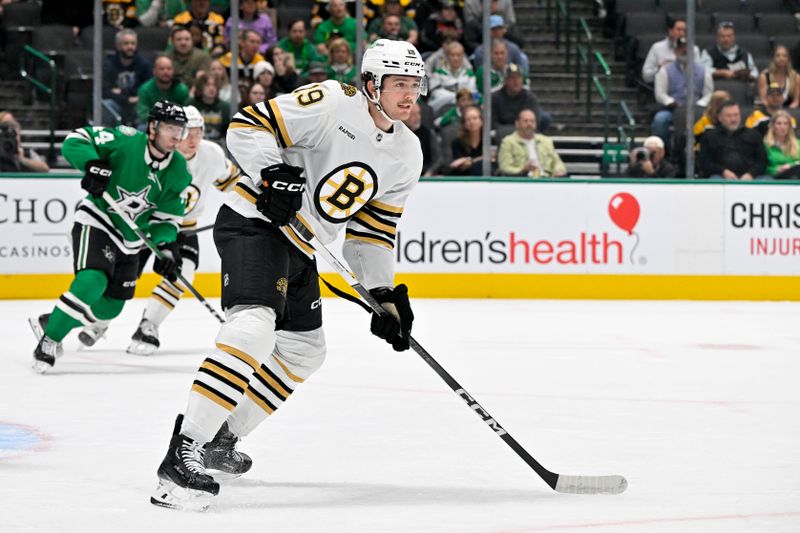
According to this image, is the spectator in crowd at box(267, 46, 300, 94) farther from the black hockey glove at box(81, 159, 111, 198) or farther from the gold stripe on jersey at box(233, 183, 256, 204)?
the gold stripe on jersey at box(233, 183, 256, 204)

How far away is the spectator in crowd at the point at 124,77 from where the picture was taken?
334 inches

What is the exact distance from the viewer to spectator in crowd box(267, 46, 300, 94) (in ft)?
28.7

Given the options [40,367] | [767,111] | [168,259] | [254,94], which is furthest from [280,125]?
[767,111]

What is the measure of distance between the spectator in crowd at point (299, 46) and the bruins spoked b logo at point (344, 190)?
5.61 metres

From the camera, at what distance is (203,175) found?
6.37 metres

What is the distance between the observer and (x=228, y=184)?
6.51m

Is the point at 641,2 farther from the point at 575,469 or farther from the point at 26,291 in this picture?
the point at 575,469

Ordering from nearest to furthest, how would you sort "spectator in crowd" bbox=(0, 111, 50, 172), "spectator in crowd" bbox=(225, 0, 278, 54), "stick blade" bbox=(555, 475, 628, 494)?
"stick blade" bbox=(555, 475, 628, 494) → "spectator in crowd" bbox=(0, 111, 50, 172) → "spectator in crowd" bbox=(225, 0, 278, 54)

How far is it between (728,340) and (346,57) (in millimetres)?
3337

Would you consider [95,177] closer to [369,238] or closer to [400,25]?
[369,238]

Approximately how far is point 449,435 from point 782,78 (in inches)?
231

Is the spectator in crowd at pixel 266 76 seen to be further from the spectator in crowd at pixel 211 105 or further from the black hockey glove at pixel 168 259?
the black hockey glove at pixel 168 259

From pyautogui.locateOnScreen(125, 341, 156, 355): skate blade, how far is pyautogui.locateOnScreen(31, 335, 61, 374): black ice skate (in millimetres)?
671

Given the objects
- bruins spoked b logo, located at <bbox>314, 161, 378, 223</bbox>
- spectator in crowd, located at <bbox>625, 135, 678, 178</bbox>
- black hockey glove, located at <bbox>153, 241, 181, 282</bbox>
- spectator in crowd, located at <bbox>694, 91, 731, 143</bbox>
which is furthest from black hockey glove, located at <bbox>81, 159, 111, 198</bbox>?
spectator in crowd, located at <bbox>694, 91, 731, 143</bbox>
